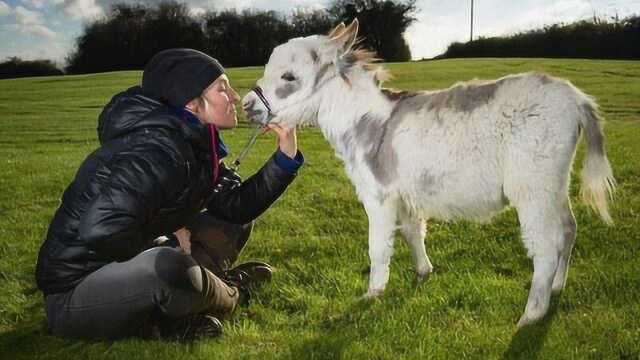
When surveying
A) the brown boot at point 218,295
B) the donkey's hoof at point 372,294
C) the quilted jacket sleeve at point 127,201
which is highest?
the quilted jacket sleeve at point 127,201

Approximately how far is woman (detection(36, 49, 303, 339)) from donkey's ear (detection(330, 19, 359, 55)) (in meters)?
0.87

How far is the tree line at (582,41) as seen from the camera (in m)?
20.4

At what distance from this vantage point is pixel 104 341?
370 cm

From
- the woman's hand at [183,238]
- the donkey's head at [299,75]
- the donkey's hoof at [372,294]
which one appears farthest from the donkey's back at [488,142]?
the woman's hand at [183,238]

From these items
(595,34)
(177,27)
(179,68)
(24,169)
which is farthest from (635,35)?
A: (179,68)

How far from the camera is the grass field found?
136 inches

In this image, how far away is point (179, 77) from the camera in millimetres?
3471

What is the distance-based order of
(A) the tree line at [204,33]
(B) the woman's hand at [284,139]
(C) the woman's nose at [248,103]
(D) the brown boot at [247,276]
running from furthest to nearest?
(A) the tree line at [204,33], (D) the brown boot at [247,276], (B) the woman's hand at [284,139], (C) the woman's nose at [248,103]

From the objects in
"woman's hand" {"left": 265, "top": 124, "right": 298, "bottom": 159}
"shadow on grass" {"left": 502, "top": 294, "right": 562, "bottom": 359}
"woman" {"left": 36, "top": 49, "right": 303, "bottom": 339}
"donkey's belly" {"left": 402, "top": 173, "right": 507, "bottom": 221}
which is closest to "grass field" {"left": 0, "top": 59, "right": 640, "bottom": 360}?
"shadow on grass" {"left": 502, "top": 294, "right": 562, "bottom": 359}

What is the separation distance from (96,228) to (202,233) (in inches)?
60.6

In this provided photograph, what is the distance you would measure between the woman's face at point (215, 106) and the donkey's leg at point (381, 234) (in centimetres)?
121

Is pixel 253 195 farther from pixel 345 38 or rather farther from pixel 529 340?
pixel 529 340

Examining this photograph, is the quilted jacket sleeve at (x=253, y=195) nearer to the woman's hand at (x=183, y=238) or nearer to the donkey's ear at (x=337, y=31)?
the woman's hand at (x=183, y=238)

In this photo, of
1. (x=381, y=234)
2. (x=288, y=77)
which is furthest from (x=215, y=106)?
(x=381, y=234)
